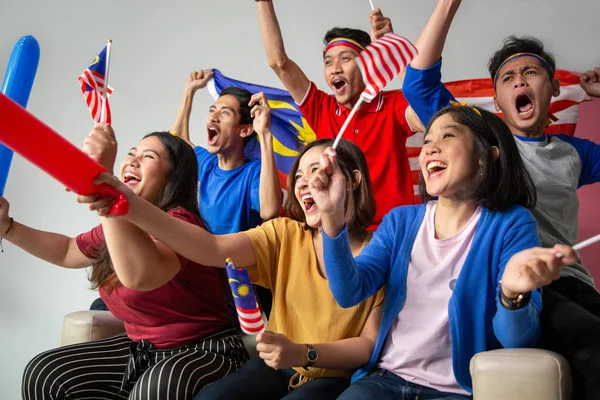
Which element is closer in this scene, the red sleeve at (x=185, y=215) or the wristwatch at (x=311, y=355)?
the wristwatch at (x=311, y=355)

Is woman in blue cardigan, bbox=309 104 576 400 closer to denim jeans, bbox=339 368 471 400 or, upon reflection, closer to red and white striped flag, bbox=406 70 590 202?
denim jeans, bbox=339 368 471 400

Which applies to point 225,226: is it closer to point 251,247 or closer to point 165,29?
point 251,247

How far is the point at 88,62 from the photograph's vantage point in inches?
122

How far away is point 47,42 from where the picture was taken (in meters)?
3.10

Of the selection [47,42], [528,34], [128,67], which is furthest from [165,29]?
[528,34]

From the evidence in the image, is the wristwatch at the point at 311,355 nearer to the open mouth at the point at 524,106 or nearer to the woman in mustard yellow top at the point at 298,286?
the woman in mustard yellow top at the point at 298,286

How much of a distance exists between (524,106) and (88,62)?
2.12m

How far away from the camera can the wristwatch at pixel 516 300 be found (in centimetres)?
110

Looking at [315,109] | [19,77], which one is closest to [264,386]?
[19,77]

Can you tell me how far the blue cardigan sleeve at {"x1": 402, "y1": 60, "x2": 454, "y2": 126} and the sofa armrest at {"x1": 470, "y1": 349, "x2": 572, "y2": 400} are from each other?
75cm

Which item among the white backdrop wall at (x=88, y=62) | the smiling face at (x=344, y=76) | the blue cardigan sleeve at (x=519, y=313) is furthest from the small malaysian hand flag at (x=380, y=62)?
the white backdrop wall at (x=88, y=62)

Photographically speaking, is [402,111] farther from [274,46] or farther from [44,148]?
[44,148]

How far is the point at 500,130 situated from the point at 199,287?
79 cm

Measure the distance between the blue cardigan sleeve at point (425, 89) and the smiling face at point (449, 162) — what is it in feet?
0.85
